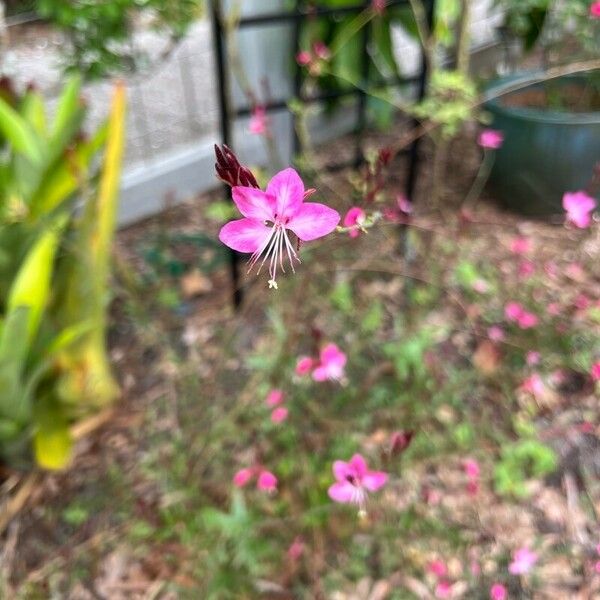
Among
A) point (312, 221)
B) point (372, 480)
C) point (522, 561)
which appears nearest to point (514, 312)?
point (522, 561)

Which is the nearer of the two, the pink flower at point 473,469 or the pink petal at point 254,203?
the pink petal at point 254,203

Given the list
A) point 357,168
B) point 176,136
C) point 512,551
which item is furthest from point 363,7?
point 512,551

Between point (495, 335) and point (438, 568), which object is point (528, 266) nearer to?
point (495, 335)

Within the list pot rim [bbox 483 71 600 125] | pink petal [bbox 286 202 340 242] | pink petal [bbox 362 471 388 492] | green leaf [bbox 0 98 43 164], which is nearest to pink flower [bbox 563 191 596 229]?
pink petal [bbox 362 471 388 492]

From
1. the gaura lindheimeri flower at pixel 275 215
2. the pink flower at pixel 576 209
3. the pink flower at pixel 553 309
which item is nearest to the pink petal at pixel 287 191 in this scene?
the gaura lindheimeri flower at pixel 275 215

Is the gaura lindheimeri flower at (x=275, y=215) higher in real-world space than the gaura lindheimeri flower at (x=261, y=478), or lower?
higher

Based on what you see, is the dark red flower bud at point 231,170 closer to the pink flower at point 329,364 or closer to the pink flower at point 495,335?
the pink flower at point 329,364

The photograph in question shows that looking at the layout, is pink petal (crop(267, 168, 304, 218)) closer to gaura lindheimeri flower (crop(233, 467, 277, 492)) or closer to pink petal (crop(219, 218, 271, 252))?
pink petal (crop(219, 218, 271, 252))
